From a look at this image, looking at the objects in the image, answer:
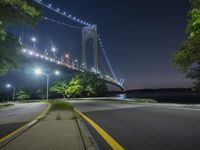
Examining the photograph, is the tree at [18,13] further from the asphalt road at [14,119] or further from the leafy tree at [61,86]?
the leafy tree at [61,86]

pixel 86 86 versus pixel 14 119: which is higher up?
pixel 86 86

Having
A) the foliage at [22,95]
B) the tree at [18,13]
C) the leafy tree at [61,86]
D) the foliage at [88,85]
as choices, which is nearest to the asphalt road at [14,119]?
the tree at [18,13]

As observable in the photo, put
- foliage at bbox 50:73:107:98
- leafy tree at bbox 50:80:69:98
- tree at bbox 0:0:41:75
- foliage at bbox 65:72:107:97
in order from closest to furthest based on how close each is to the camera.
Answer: tree at bbox 0:0:41:75
foliage at bbox 65:72:107:97
foliage at bbox 50:73:107:98
leafy tree at bbox 50:80:69:98

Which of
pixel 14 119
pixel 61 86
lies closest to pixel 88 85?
pixel 61 86

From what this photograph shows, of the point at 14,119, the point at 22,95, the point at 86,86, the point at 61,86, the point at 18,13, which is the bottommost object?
the point at 14,119

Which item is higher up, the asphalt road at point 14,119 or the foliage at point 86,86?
the foliage at point 86,86

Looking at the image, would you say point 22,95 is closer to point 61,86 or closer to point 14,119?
point 61,86

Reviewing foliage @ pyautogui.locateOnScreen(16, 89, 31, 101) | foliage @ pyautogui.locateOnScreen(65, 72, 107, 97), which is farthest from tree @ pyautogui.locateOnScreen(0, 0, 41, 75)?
foliage @ pyautogui.locateOnScreen(16, 89, 31, 101)

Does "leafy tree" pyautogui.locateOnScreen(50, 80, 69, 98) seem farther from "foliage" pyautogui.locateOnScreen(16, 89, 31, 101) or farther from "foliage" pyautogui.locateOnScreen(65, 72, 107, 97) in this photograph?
"foliage" pyautogui.locateOnScreen(16, 89, 31, 101)

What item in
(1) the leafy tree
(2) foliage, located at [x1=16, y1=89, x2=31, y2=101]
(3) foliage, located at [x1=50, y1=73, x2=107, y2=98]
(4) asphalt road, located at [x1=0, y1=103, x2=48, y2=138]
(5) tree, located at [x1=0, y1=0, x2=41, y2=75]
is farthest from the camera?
(2) foliage, located at [x1=16, y1=89, x2=31, y2=101]

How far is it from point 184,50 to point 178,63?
908mm

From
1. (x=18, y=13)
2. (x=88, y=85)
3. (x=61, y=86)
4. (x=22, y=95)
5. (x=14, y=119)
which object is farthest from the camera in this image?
(x=22, y=95)

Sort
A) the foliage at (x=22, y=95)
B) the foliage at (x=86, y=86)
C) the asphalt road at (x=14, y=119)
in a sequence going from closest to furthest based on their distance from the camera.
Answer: the asphalt road at (x=14, y=119) < the foliage at (x=86, y=86) < the foliage at (x=22, y=95)

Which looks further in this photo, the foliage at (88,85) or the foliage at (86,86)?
the foliage at (86,86)
